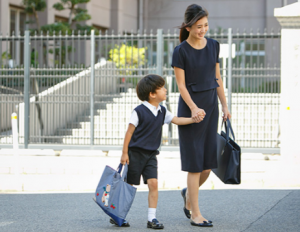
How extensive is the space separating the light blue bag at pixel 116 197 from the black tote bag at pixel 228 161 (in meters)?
0.82

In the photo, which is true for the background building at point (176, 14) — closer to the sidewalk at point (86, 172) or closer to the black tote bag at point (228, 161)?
the sidewalk at point (86, 172)

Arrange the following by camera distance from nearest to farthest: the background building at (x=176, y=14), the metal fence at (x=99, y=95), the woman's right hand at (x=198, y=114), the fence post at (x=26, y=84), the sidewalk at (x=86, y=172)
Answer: the woman's right hand at (x=198, y=114) → the sidewalk at (x=86, y=172) → the metal fence at (x=99, y=95) → the fence post at (x=26, y=84) → the background building at (x=176, y=14)

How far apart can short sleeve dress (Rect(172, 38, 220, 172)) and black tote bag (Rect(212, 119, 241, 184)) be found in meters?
0.19

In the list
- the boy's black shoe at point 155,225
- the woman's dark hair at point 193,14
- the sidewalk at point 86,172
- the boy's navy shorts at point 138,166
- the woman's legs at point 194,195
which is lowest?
the sidewalk at point 86,172

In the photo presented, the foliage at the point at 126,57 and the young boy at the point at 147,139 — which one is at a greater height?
the foliage at the point at 126,57

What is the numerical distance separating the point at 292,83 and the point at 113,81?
3912 millimetres

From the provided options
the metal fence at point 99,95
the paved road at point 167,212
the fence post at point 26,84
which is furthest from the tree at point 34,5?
the paved road at point 167,212

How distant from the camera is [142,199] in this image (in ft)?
21.4

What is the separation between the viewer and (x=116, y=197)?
4480 mm

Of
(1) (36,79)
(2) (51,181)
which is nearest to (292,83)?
(2) (51,181)

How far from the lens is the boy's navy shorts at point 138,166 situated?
4652 millimetres

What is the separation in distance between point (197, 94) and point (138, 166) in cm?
82

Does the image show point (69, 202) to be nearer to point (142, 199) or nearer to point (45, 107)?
point (142, 199)

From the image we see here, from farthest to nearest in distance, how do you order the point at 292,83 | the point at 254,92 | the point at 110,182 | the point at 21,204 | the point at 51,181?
the point at 254,92 → the point at 292,83 → the point at 51,181 → the point at 21,204 → the point at 110,182
